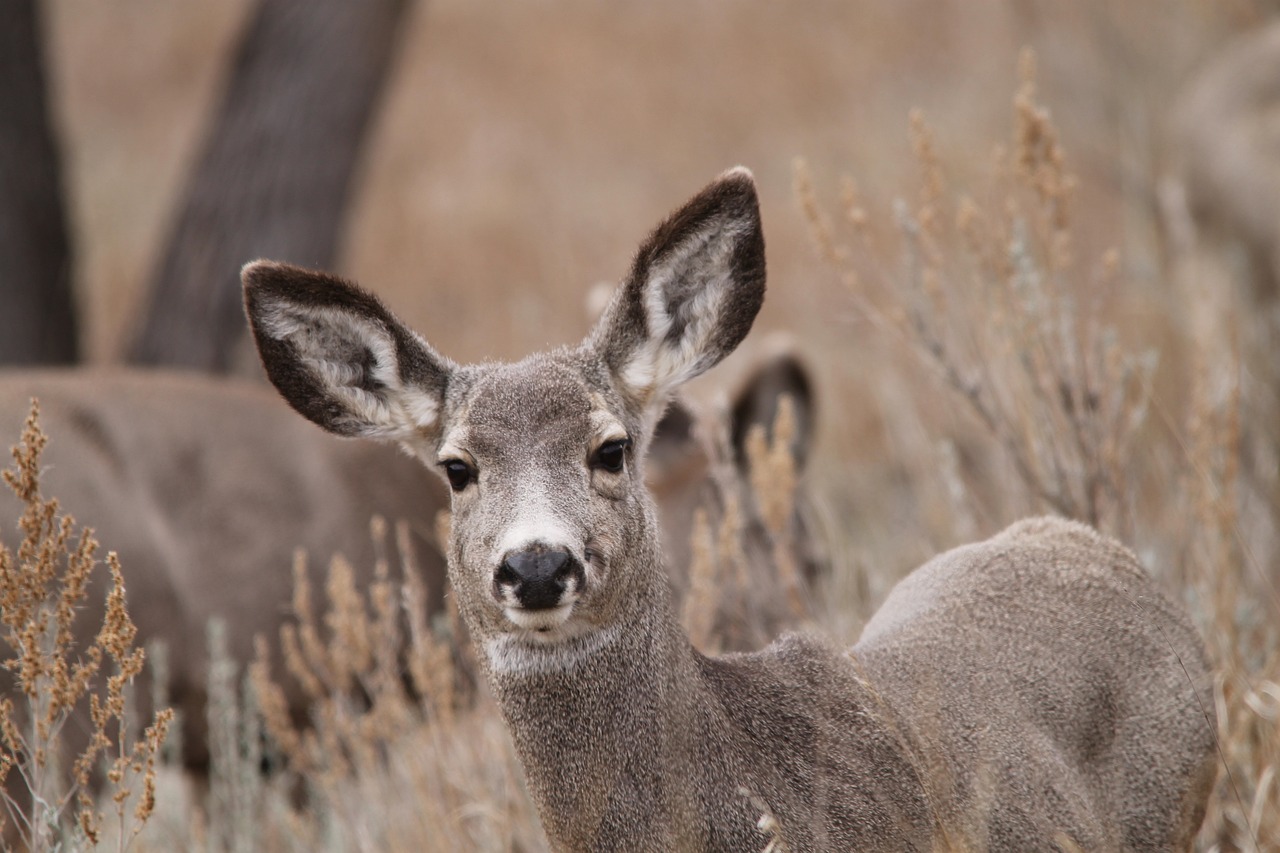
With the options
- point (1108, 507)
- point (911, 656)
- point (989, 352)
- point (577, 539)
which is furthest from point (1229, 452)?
point (577, 539)

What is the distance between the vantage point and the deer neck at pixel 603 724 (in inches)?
120

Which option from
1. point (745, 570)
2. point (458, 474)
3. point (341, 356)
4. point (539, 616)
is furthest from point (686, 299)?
point (745, 570)

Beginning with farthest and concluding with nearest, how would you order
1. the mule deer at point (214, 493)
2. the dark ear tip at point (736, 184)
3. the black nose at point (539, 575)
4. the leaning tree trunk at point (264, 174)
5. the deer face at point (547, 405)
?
the leaning tree trunk at point (264, 174)
the mule deer at point (214, 493)
the dark ear tip at point (736, 184)
the deer face at point (547, 405)
the black nose at point (539, 575)

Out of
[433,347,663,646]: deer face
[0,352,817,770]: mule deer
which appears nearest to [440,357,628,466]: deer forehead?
[433,347,663,646]: deer face

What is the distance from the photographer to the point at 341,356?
3.52 meters

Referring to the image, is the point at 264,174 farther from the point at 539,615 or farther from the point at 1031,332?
the point at 539,615

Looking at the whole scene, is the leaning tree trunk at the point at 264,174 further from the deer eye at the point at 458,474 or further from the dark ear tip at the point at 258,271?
the deer eye at the point at 458,474

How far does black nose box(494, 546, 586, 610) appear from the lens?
2840 mm

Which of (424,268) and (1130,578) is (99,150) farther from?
(1130,578)

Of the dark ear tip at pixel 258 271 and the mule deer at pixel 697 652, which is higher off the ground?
the dark ear tip at pixel 258 271

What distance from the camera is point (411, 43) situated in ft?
61.7

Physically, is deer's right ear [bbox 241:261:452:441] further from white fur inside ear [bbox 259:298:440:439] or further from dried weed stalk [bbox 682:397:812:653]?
dried weed stalk [bbox 682:397:812:653]

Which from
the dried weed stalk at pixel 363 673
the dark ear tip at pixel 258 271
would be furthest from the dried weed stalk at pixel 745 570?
the dark ear tip at pixel 258 271

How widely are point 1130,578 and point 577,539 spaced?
1.45 metres
